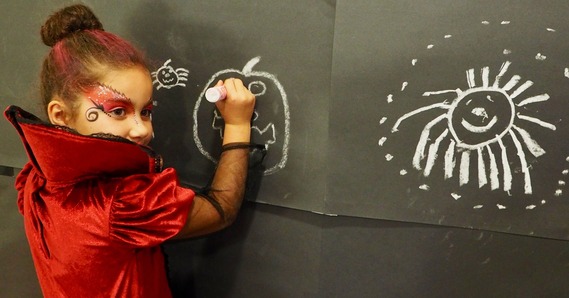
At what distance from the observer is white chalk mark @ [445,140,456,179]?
701 mm

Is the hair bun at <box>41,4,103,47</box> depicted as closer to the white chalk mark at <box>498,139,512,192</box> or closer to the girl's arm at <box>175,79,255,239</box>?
the girl's arm at <box>175,79,255,239</box>

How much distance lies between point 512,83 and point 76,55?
0.60m

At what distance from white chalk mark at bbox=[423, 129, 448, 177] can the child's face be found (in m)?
0.41

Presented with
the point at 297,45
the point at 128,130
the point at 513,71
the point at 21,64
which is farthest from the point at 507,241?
the point at 21,64

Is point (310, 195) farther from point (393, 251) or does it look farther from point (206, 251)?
point (206, 251)

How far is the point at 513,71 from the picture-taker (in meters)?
0.65

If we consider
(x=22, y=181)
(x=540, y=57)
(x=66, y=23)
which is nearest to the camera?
(x=540, y=57)

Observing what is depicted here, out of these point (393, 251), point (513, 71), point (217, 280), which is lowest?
point (217, 280)

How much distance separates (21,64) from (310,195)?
68cm

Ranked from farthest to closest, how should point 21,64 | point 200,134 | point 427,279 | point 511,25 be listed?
point 21,64
point 200,134
point 427,279
point 511,25

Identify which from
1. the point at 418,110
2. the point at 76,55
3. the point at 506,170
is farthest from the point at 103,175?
the point at 506,170

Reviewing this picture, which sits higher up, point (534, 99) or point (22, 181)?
point (534, 99)

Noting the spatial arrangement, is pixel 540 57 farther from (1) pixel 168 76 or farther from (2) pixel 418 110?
(1) pixel 168 76

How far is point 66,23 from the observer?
0.75 m
